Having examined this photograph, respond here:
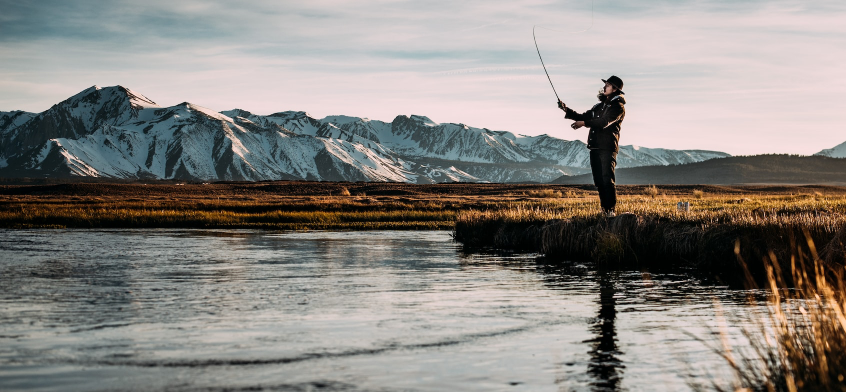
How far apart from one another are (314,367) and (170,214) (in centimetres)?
4927

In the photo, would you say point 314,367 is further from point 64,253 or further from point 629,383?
point 64,253

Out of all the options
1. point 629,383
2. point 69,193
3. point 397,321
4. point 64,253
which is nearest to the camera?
point 629,383

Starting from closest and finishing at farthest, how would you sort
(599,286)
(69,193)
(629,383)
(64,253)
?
(629,383), (599,286), (64,253), (69,193)

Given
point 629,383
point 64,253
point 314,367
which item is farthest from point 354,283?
point 64,253

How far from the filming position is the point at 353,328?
11.6 meters

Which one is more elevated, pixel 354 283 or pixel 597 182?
pixel 597 182

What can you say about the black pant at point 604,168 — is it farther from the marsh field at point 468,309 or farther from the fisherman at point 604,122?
the marsh field at point 468,309

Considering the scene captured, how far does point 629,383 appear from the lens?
836cm

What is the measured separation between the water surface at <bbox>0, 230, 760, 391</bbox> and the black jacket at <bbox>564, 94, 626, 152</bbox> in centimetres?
359

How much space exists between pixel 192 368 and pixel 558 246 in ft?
58.7

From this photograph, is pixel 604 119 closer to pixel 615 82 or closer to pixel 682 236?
pixel 615 82

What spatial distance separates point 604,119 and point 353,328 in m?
11.7

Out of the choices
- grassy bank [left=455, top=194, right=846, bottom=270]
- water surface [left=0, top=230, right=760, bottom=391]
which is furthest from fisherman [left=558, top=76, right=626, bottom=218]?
water surface [left=0, top=230, right=760, bottom=391]

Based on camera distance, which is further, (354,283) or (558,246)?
(558,246)
